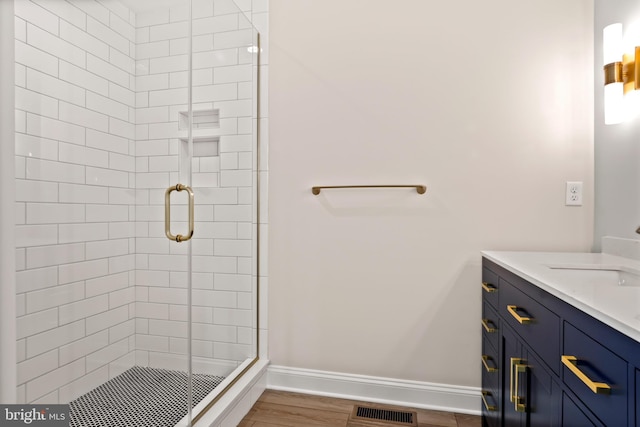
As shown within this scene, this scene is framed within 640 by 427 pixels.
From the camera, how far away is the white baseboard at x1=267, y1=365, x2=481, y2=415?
1850mm

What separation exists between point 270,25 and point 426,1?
2.86 ft

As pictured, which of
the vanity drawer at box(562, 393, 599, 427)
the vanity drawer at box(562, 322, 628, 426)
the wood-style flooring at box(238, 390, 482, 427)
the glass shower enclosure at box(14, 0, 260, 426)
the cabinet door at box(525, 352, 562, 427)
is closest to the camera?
the vanity drawer at box(562, 322, 628, 426)

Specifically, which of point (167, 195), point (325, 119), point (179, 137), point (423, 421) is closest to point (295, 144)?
point (325, 119)

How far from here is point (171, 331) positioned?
5.10ft

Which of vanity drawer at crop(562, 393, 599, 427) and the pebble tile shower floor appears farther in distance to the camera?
the pebble tile shower floor

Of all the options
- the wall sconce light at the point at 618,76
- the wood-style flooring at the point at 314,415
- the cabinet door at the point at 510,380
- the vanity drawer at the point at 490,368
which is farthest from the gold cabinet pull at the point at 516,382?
the wall sconce light at the point at 618,76

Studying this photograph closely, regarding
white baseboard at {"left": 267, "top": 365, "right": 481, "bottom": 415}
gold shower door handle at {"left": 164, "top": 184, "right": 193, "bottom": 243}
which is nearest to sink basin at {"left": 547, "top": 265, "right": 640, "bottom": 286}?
white baseboard at {"left": 267, "top": 365, "right": 481, "bottom": 415}

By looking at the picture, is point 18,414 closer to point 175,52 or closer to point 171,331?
point 171,331

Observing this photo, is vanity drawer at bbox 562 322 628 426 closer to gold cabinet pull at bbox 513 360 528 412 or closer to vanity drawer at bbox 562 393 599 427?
vanity drawer at bbox 562 393 599 427

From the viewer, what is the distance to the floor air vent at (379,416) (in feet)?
5.69

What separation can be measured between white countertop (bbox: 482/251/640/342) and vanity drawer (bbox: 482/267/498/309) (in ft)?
0.25

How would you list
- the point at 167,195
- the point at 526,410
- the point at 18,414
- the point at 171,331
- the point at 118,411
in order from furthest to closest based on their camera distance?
1. the point at 171,331
2. the point at 167,195
3. the point at 118,411
4. the point at 526,410
5. the point at 18,414

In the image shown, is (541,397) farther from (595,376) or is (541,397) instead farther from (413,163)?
(413,163)

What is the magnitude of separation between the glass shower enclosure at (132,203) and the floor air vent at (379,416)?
67cm
